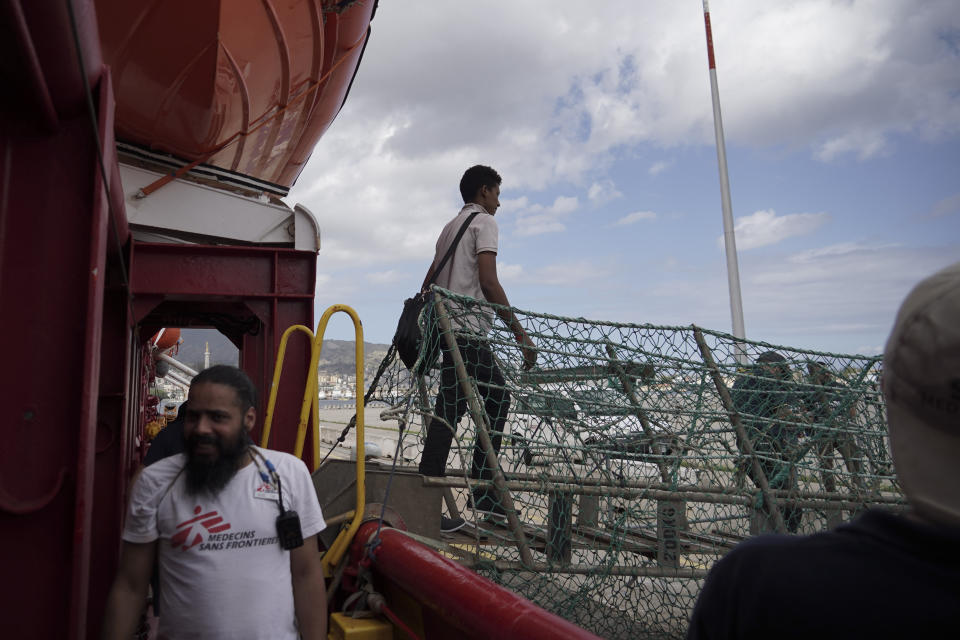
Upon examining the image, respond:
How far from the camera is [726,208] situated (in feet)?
49.3

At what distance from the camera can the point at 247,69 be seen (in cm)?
553

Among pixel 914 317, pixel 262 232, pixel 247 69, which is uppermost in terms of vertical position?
pixel 247 69

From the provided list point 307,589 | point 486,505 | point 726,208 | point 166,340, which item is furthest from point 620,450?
point 166,340

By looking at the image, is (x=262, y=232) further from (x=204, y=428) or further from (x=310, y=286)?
(x=204, y=428)

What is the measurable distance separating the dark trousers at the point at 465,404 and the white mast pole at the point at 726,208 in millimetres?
10791

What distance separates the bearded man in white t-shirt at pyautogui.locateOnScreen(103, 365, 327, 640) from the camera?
231 cm

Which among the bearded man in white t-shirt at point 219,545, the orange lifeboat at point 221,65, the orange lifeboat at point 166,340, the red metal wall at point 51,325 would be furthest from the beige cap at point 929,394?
the orange lifeboat at point 166,340

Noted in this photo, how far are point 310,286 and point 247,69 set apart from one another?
1876 millimetres

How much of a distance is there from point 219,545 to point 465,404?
6.18 feet

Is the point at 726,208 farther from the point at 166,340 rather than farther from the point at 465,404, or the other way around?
the point at 166,340

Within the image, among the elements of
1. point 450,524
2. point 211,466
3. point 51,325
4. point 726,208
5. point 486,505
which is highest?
point 726,208

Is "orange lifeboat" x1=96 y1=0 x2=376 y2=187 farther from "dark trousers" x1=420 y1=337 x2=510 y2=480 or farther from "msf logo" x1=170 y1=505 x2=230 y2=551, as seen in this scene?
"msf logo" x1=170 y1=505 x2=230 y2=551

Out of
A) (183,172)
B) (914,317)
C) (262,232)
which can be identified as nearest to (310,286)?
(262,232)

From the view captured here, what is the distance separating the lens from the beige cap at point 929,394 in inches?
30.7
